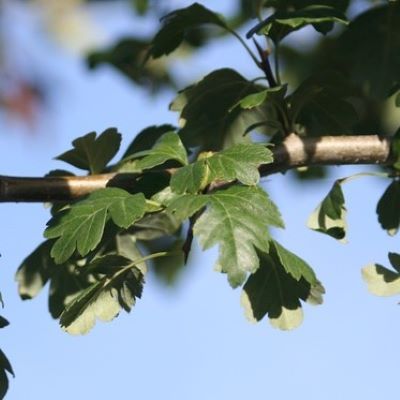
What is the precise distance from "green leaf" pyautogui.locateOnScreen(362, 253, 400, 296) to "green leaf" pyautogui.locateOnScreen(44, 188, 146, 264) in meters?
0.46

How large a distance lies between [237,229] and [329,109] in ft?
1.74

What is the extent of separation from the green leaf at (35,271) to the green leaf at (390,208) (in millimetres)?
669

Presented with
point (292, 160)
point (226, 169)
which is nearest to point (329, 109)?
point (292, 160)

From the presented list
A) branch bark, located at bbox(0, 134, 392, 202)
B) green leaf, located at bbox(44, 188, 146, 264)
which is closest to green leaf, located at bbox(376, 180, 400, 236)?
branch bark, located at bbox(0, 134, 392, 202)

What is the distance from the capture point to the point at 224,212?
1.53 meters

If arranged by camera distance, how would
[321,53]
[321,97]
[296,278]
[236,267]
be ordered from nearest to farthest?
[236,267] < [296,278] < [321,97] < [321,53]

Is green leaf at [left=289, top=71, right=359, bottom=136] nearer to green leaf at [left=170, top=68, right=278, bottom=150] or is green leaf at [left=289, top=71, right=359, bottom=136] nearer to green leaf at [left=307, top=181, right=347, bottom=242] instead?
green leaf at [left=170, top=68, right=278, bottom=150]

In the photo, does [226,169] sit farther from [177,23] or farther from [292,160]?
[177,23]

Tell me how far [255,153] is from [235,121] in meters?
0.44

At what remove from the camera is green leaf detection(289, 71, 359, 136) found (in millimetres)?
1949

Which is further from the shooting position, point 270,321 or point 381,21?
point 381,21

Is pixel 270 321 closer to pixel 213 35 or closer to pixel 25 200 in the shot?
pixel 25 200

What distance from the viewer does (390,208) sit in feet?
6.29

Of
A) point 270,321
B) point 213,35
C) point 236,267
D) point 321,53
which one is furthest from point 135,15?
point 236,267
